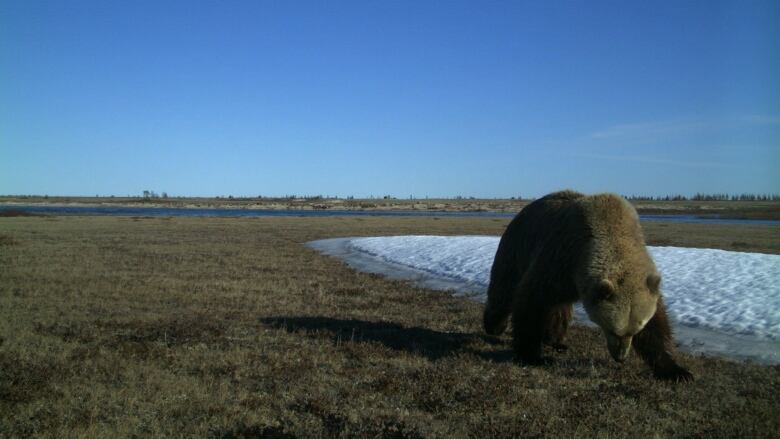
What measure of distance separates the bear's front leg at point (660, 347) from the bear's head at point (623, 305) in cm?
70

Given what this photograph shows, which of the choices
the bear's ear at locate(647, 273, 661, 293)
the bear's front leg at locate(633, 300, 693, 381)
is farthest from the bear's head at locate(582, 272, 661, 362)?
the bear's front leg at locate(633, 300, 693, 381)

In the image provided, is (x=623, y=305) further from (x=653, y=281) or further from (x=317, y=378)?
(x=317, y=378)

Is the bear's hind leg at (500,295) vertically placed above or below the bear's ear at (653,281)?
below

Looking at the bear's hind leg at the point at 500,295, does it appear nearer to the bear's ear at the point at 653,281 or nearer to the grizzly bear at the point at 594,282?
the grizzly bear at the point at 594,282

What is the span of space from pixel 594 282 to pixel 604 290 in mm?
387

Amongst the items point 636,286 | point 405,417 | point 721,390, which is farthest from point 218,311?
point 721,390

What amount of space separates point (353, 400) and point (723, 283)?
1174 cm

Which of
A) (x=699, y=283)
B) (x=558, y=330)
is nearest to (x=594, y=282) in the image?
A: (x=558, y=330)

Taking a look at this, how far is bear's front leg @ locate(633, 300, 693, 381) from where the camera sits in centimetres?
752

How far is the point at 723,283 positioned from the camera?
14.1 m

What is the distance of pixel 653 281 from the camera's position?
6.82 m

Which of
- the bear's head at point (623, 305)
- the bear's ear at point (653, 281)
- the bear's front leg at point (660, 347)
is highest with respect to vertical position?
the bear's ear at point (653, 281)

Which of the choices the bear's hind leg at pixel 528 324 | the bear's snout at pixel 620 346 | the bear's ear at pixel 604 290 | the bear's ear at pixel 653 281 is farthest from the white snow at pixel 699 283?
the bear's ear at pixel 604 290

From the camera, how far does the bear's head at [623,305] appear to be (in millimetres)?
6684
